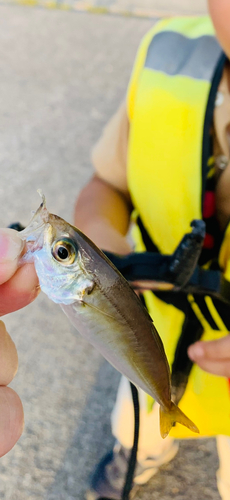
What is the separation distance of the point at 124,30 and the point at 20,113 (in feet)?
3.25

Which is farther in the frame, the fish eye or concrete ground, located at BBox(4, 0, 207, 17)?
concrete ground, located at BBox(4, 0, 207, 17)

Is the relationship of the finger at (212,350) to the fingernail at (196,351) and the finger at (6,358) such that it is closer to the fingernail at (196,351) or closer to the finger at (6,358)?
the fingernail at (196,351)

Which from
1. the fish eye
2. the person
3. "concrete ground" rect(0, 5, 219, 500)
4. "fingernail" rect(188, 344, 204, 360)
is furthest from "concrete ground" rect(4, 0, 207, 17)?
the fish eye

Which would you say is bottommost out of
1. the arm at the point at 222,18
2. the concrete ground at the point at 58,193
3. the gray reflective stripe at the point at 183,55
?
the concrete ground at the point at 58,193

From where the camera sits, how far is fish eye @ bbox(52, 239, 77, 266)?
41cm

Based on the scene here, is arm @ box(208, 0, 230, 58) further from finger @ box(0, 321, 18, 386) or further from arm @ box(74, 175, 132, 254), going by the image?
finger @ box(0, 321, 18, 386)

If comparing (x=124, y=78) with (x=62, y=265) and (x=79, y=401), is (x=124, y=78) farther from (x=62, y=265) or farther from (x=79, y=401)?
(x=62, y=265)

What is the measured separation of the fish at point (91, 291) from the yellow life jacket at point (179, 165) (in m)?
0.31

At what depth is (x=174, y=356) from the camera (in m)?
0.77

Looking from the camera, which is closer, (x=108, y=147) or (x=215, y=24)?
(x=215, y=24)

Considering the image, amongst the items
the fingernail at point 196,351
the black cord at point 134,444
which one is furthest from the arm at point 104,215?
the black cord at point 134,444

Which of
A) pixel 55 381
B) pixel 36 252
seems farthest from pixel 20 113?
pixel 36 252

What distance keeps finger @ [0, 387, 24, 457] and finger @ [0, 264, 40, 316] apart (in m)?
0.11

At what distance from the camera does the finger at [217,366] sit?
26.8 inches
